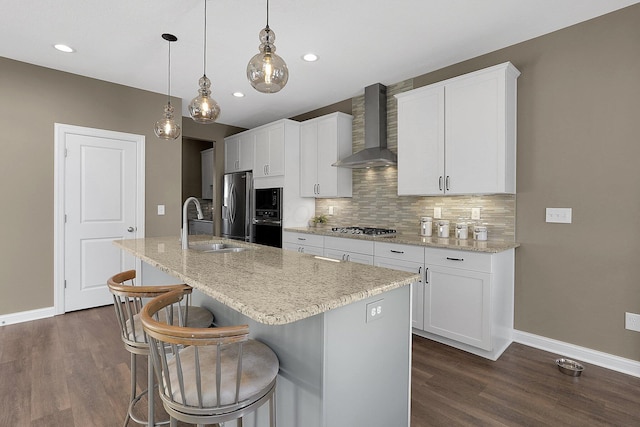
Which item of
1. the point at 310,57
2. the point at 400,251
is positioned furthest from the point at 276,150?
the point at 400,251

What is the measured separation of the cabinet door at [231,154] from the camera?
18.0ft

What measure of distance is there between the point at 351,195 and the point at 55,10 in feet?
11.2

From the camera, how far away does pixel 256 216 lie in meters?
4.97

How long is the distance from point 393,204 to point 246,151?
263cm

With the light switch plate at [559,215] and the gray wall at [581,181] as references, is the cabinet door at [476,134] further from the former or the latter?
the light switch plate at [559,215]

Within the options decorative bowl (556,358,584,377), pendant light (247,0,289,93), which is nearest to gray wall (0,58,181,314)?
pendant light (247,0,289,93)

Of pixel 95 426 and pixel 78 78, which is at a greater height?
pixel 78 78

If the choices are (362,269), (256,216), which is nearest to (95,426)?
(362,269)

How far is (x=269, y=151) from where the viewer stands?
4.80 m

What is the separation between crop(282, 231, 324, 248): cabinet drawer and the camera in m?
3.95

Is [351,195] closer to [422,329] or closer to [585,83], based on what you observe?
[422,329]

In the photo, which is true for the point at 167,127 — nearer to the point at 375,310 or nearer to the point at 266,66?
the point at 266,66

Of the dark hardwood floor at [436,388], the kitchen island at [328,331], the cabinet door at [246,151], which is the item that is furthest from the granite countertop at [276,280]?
the cabinet door at [246,151]

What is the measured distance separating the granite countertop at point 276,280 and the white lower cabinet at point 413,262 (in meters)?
1.31
